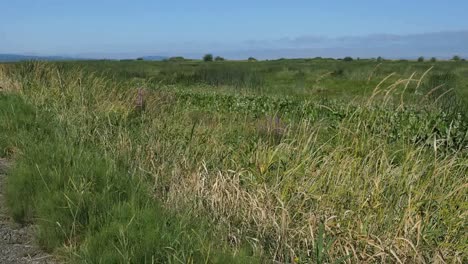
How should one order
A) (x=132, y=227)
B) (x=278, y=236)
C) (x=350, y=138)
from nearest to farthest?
(x=132, y=227), (x=278, y=236), (x=350, y=138)

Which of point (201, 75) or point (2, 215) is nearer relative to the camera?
point (2, 215)

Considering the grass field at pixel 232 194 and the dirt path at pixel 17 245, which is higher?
the grass field at pixel 232 194

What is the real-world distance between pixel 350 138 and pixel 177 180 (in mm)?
2291

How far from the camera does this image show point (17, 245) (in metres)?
4.43

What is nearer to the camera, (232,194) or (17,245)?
(17,245)

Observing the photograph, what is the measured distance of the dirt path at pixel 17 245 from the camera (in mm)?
4152

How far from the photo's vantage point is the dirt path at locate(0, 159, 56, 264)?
415 centimetres

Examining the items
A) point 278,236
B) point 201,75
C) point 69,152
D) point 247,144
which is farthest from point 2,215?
point 201,75

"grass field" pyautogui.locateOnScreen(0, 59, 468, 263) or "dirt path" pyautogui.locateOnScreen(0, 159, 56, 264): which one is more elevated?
"grass field" pyautogui.locateOnScreen(0, 59, 468, 263)

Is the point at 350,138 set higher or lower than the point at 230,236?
higher

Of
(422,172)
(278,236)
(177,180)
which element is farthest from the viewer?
(177,180)

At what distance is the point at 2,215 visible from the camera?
512 cm

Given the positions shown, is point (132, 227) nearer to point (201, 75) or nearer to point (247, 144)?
point (247, 144)

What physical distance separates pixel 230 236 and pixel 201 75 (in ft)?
121
